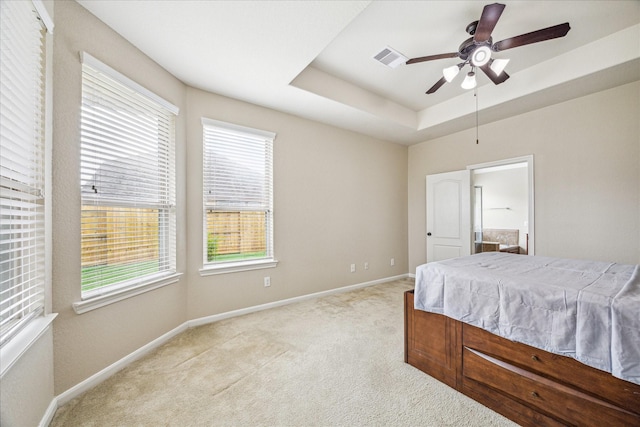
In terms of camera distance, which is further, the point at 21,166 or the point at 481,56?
the point at 481,56

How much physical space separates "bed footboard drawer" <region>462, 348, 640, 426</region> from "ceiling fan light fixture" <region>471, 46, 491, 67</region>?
223cm

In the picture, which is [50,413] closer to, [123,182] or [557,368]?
[123,182]

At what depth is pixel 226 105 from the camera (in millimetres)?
3053

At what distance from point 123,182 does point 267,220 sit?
5.28 ft

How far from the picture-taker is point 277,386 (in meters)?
1.81

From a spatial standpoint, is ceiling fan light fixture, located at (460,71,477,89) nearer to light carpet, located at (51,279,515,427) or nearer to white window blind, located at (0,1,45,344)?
light carpet, located at (51,279,515,427)

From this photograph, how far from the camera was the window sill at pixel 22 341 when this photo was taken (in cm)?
112

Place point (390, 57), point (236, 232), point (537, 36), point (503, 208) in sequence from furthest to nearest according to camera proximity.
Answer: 1. point (503, 208)
2. point (236, 232)
3. point (390, 57)
4. point (537, 36)

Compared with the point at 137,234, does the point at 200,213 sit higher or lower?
higher

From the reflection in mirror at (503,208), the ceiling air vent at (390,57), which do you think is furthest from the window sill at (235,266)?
the reflection in mirror at (503,208)

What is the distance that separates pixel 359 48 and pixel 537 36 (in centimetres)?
143

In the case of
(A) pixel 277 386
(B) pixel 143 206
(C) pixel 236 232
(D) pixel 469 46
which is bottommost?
(A) pixel 277 386

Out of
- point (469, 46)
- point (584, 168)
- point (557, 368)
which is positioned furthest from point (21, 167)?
point (584, 168)

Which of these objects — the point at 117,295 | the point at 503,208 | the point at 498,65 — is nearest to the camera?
the point at 117,295
